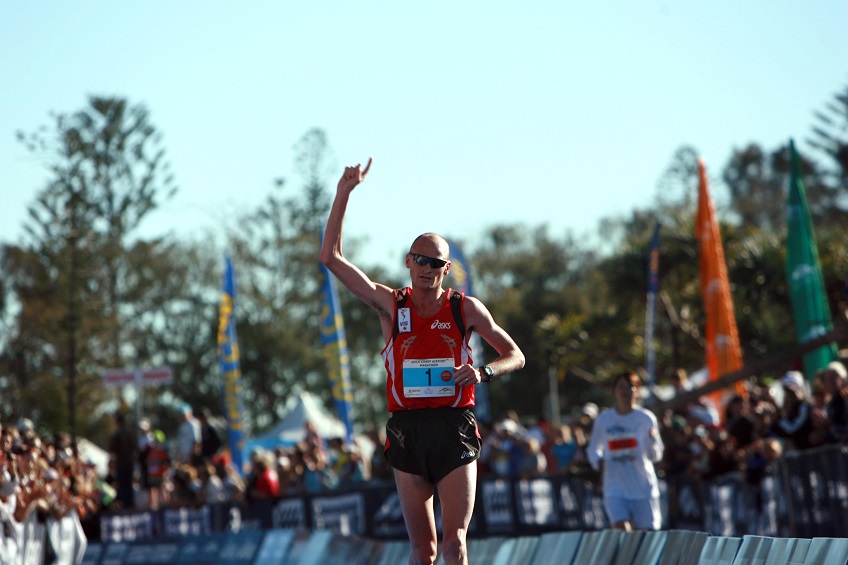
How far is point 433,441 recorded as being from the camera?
6.83 meters

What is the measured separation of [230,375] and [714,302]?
9.29m

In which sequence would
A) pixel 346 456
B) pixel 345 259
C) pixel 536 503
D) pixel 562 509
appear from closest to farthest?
pixel 345 259 < pixel 562 509 < pixel 536 503 < pixel 346 456

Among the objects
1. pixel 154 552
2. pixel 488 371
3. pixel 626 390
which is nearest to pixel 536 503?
pixel 154 552

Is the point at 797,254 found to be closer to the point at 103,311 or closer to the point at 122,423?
the point at 122,423

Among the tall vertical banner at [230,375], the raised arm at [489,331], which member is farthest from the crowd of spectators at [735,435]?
the tall vertical banner at [230,375]

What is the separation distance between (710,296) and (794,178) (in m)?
3.37

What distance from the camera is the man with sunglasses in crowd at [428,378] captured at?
6785 mm

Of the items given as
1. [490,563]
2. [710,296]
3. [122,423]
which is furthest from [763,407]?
[122,423]

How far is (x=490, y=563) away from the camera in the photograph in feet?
31.1

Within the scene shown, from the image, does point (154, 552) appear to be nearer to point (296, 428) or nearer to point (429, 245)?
point (429, 245)

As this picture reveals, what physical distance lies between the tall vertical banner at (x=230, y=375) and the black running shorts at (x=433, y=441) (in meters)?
18.6

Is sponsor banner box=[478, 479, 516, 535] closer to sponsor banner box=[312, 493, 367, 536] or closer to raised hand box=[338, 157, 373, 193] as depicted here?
sponsor banner box=[312, 493, 367, 536]

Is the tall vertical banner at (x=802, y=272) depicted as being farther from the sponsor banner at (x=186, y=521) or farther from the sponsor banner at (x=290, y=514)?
the sponsor banner at (x=186, y=521)

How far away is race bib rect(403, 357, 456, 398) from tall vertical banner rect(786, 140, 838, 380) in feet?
47.7
